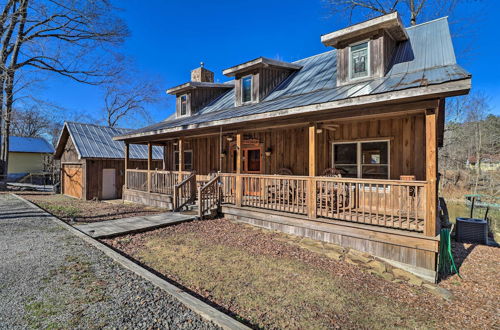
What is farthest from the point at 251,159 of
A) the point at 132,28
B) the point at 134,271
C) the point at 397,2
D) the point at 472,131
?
the point at 472,131

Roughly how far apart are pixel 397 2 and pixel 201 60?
1304 centimetres

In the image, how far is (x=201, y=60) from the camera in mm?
16328

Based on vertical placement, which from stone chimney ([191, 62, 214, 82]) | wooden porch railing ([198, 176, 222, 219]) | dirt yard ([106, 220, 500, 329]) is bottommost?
dirt yard ([106, 220, 500, 329])

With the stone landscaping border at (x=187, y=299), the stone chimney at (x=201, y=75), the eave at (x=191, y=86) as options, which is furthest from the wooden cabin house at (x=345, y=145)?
the stone chimney at (x=201, y=75)

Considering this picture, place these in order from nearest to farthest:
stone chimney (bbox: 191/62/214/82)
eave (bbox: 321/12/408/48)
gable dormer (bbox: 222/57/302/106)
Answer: eave (bbox: 321/12/408/48) < gable dormer (bbox: 222/57/302/106) < stone chimney (bbox: 191/62/214/82)

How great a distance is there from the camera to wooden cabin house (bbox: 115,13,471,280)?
17.3 feet

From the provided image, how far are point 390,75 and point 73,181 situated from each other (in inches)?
760

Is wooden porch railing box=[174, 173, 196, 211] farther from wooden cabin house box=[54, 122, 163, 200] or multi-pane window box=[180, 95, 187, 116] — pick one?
wooden cabin house box=[54, 122, 163, 200]

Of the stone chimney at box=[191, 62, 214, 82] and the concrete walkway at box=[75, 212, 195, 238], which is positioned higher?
the stone chimney at box=[191, 62, 214, 82]

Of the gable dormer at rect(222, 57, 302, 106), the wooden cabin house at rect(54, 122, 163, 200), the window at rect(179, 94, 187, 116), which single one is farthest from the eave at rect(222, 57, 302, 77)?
the wooden cabin house at rect(54, 122, 163, 200)

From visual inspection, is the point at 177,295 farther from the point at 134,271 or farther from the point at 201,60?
the point at 201,60

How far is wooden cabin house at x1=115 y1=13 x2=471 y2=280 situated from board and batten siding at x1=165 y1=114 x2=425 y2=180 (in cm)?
3

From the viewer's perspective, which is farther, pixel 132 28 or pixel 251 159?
pixel 132 28

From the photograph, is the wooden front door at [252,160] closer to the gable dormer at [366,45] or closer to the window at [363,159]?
the window at [363,159]
